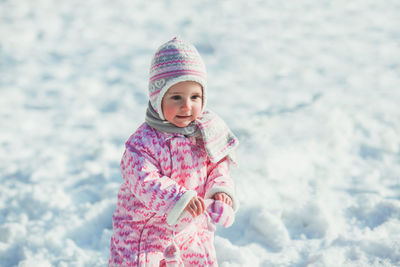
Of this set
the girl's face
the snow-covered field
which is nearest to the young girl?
the girl's face

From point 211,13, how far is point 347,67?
2406 mm

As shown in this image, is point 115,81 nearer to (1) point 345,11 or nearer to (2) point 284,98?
(2) point 284,98

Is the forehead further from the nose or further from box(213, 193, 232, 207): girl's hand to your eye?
box(213, 193, 232, 207): girl's hand

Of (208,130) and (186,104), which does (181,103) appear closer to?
(186,104)

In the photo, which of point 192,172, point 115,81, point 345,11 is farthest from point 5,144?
point 345,11

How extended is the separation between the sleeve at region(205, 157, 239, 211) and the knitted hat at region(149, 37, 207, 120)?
0.36 meters

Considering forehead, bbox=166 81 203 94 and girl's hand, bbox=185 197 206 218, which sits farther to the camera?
forehead, bbox=166 81 203 94

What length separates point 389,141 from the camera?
3.73m

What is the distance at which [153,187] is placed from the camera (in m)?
1.98

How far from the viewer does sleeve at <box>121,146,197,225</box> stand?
6.27 ft

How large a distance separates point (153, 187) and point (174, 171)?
0.59ft

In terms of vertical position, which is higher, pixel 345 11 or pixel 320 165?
pixel 345 11

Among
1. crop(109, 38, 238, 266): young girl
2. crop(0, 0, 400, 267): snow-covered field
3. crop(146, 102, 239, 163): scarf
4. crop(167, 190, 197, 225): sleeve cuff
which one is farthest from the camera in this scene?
crop(0, 0, 400, 267): snow-covered field

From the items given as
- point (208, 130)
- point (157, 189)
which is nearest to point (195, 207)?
point (157, 189)
